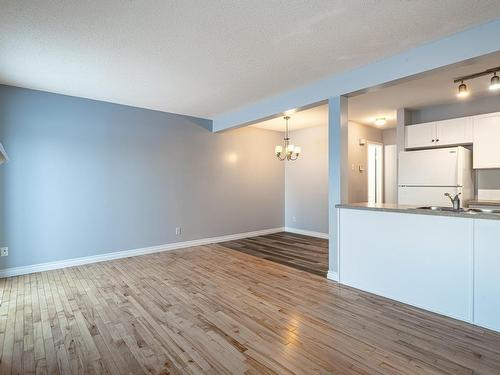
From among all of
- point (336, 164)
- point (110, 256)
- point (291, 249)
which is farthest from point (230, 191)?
point (336, 164)

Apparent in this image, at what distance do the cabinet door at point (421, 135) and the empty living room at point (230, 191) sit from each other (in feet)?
0.08

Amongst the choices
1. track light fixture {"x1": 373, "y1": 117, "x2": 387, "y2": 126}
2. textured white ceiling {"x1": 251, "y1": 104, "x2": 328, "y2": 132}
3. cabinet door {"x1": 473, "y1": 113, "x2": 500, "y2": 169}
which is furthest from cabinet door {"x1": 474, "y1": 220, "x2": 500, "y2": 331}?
track light fixture {"x1": 373, "y1": 117, "x2": 387, "y2": 126}

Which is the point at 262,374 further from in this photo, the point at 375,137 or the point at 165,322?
the point at 375,137

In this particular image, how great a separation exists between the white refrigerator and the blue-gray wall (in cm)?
321

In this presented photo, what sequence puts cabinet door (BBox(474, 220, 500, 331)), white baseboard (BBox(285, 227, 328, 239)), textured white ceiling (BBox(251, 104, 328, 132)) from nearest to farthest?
cabinet door (BBox(474, 220, 500, 331)) → textured white ceiling (BBox(251, 104, 328, 132)) → white baseboard (BBox(285, 227, 328, 239))

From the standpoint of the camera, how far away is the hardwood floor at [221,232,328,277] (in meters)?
4.16

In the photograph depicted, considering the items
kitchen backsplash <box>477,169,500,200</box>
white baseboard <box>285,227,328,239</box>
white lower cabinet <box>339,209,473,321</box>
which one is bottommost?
white baseboard <box>285,227,328,239</box>

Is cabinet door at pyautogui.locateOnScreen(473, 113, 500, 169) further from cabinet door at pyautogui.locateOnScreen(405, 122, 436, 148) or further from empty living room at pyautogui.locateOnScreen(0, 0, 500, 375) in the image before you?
cabinet door at pyautogui.locateOnScreen(405, 122, 436, 148)

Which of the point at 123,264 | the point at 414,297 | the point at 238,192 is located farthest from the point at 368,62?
the point at 123,264

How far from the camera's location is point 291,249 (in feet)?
16.8

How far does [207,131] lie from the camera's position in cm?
564

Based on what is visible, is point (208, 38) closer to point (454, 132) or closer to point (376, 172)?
point (454, 132)

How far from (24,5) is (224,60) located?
1722 mm

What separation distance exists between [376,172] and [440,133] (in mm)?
2089
